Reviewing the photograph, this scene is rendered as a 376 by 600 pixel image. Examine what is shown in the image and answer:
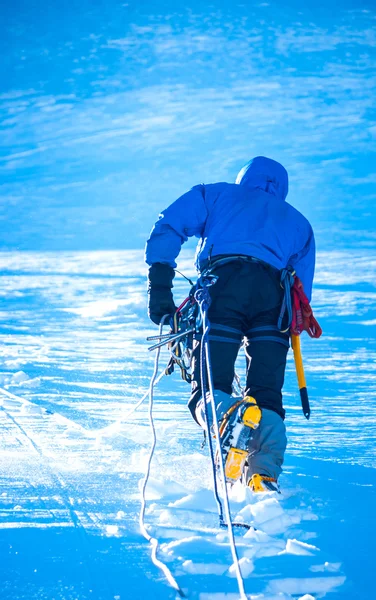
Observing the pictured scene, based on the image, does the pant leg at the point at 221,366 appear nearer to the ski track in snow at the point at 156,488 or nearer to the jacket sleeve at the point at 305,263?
the ski track in snow at the point at 156,488

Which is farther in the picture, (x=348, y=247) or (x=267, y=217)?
(x=348, y=247)

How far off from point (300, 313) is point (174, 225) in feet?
2.18

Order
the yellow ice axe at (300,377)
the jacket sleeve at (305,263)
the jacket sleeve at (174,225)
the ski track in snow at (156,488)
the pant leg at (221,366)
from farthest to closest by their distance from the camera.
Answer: the jacket sleeve at (305,263), the jacket sleeve at (174,225), the yellow ice axe at (300,377), the pant leg at (221,366), the ski track in snow at (156,488)

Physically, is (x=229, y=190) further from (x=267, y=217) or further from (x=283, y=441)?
(x=283, y=441)

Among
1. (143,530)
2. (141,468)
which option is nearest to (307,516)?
(143,530)

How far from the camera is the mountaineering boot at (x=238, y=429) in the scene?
2848mm

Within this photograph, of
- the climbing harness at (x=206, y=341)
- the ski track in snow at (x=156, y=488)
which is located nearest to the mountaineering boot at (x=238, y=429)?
the climbing harness at (x=206, y=341)

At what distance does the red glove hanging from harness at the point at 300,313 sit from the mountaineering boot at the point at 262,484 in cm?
66

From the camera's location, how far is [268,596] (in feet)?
6.66

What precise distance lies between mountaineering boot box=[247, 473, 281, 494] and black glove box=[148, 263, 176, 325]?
796 millimetres

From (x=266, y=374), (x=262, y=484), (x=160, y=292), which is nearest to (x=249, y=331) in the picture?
(x=266, y=374)

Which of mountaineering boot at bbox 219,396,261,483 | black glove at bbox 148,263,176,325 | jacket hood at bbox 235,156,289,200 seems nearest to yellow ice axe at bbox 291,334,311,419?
mountaineering boot at bbox 219,396,261,483

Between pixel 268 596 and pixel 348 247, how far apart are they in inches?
538

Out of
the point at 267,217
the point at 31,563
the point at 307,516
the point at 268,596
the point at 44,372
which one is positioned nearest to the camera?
the point at 268,596
